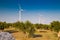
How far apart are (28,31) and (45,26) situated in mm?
58191

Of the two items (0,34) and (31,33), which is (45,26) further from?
(0,34)

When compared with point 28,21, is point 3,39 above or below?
below

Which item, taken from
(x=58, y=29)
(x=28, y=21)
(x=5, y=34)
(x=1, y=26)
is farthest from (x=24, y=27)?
(x=5, y=34)

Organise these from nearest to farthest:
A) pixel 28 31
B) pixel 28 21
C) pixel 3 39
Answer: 1. pixel 3 39
2. pixel 28 31
3. pixel 28 21

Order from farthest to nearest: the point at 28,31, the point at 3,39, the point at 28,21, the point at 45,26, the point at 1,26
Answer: the point at 45,26 < the point at 1,26 < the point at 28,21 < the point at 28,31 < the point at 3,39

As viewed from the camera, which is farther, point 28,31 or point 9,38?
point 28,31

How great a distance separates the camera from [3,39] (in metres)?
11.1

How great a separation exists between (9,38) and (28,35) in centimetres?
4112

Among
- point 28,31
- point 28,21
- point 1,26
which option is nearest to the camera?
point 28,31

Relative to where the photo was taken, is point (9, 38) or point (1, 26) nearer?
point (9, 38)

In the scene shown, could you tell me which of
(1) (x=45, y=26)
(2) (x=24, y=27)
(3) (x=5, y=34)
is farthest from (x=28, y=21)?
(1) (x=45, y=26)

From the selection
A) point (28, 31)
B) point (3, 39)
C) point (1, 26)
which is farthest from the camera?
point (1, 26)

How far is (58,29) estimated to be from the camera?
185 feet

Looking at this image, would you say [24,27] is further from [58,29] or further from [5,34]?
[5,34]
